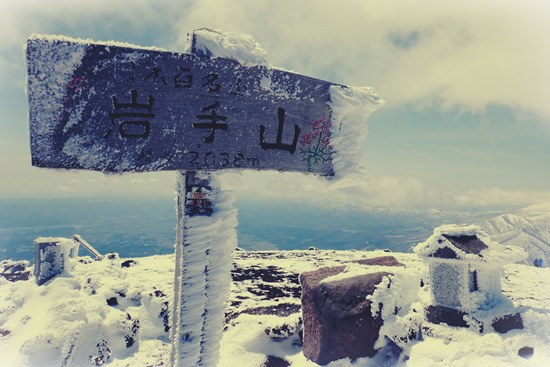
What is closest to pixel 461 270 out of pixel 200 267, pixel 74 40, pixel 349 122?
pixel 349 122

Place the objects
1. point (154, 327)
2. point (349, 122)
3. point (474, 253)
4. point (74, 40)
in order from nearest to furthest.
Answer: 1. point (74, 40)
2. point (349, 122)
3. point (474, 253)
4. point (154, 327)

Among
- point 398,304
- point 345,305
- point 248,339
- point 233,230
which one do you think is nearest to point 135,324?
point 248,339

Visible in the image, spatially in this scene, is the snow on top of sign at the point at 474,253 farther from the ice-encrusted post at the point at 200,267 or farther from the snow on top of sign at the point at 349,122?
the ice-encrusted post at the point at 200,267

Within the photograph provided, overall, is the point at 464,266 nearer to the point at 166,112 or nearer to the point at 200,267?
the point at 200,267

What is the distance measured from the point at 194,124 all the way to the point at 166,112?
20 cm

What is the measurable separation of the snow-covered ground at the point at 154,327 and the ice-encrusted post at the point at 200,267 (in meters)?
4.59

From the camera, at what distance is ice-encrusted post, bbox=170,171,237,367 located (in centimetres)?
257

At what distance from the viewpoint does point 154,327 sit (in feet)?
30.3

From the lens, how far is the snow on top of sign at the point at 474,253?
23.7 ft

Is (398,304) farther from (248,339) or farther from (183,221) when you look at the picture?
(183,221)

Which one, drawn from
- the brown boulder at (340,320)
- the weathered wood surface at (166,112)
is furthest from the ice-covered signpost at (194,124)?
the brown boulder at (340,320)

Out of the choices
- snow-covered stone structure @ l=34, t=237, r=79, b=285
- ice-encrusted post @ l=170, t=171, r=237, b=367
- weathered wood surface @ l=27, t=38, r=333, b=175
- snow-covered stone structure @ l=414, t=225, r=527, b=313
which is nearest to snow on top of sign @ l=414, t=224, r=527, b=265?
snow-covered stone structure @ l=414, t=225, r=527, b=313

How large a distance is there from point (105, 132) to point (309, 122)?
1.48 m

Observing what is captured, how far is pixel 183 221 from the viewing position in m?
2.58
